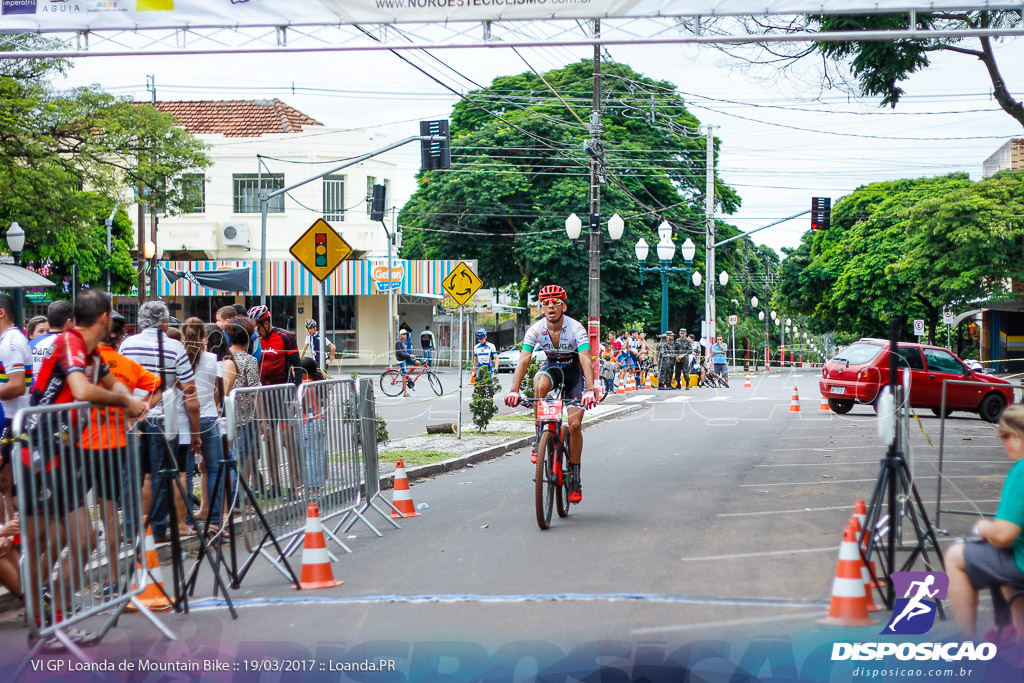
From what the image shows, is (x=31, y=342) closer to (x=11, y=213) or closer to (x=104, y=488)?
(x=104, y=488)

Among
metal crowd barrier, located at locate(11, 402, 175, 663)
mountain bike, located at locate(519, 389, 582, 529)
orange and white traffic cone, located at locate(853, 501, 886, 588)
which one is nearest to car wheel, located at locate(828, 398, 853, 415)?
mountain bike, located at locate(519, 389, 582, 529)

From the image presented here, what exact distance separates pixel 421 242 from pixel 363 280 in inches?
175

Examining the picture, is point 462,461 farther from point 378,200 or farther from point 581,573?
point 378,200

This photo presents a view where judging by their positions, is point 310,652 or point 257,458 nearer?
point 310,652

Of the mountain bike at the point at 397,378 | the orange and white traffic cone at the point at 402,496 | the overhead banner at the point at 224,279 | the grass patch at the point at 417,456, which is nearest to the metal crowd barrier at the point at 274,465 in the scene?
the orange and white traffic cone at the point at 402,496

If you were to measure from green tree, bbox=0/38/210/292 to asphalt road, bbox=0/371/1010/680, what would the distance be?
40.2ft

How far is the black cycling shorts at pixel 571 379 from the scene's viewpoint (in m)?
9.69

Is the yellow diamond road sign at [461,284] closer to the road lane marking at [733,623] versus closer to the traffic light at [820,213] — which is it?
the road lane marking at [733,623]

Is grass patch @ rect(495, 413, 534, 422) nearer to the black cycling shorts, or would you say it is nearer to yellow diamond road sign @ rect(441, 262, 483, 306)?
yellow diamond road sign @ rect(441, 262, 483, 306)

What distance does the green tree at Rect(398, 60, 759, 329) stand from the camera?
4509 cm

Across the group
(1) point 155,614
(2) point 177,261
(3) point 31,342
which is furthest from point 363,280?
(1) point 155,614

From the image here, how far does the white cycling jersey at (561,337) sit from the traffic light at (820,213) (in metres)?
25.5

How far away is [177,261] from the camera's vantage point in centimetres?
4934

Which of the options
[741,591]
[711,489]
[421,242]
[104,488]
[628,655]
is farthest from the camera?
[421,242]
